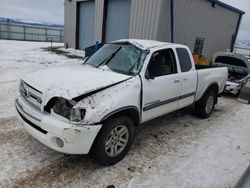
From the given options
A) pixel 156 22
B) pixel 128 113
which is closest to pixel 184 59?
pixel 128 113

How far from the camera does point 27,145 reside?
343cm

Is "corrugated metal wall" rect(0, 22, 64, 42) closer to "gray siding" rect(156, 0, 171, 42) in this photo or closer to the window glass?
the window glass

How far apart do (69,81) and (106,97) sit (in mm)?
576

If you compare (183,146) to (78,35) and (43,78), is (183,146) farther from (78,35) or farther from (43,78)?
(78,35)

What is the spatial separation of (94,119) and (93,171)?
2.87 ft

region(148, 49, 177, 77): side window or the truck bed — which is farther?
the truck bed

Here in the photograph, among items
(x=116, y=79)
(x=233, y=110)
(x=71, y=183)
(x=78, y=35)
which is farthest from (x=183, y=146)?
(x=78, y=35)

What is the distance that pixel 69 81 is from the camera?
2.85 metres

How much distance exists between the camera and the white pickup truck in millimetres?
2576

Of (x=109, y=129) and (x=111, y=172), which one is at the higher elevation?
(x=109, y=129)

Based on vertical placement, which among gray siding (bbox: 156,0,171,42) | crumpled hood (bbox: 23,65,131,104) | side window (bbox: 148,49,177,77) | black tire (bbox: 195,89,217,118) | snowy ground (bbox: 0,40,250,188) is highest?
gray siding (bbox: 156,0,171,42)

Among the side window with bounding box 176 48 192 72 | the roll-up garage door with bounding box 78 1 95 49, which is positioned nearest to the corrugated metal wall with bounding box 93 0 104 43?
the roll-up garage door with bounding box 78 1 95 49

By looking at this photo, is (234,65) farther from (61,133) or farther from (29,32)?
(29,32)

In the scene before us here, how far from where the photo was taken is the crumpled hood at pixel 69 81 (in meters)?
2.64
